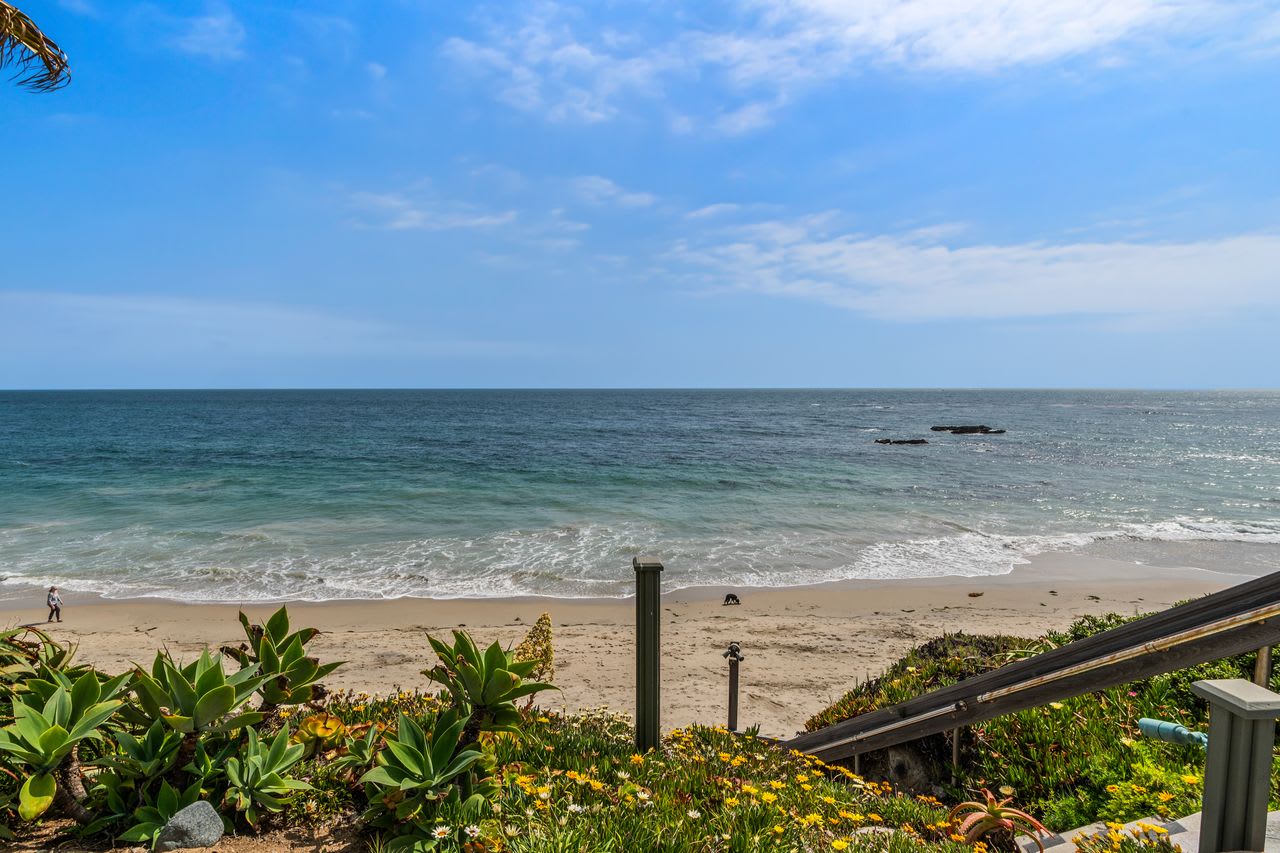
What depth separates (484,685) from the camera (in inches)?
119

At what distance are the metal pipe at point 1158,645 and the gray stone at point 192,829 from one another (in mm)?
4182

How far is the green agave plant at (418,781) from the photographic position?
271 centimetres

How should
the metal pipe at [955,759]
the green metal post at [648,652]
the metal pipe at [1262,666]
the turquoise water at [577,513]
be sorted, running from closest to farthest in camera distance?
the metal pipe at [1262,666], the green metal post at [648,652], the metal pipe at [955,759], the turquoise water at [577,513]

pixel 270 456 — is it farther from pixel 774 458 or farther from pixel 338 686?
pixel 338 686

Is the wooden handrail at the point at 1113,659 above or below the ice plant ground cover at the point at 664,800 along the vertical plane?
above

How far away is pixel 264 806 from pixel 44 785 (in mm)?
806

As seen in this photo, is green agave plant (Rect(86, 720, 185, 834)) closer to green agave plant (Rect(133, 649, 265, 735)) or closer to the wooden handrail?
green agave plant (Rect(133, 649, 265, 735))

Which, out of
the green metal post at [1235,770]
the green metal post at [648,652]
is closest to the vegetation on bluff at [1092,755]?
the green metal post at [1235,770]

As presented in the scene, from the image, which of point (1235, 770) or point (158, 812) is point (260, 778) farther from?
point (1235, 770)

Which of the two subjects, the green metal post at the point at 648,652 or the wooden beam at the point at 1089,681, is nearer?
the wooden beam at the point at 1089,681

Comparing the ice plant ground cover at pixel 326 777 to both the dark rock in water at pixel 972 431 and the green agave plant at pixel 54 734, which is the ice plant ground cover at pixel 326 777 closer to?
the green agave plant at pixel 54 734

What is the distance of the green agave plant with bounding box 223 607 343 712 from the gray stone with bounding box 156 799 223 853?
0.49m

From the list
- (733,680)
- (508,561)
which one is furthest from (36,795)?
(508,561)

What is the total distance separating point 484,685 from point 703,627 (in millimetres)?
10087
